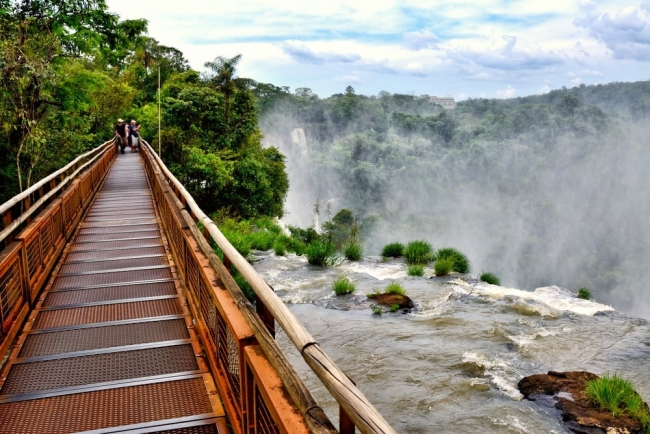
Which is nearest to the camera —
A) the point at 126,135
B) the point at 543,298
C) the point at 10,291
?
the point at 10,291

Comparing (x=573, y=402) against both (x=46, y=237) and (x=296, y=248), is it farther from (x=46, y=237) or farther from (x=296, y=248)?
(x=296, y=248)

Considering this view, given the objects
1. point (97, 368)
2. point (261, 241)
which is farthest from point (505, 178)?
point (97, 368)

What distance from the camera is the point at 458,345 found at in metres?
10.7

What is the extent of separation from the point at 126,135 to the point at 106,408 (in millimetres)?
25945

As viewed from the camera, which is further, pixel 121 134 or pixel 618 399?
pixel 121 134

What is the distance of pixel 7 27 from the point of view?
15547 millimetres

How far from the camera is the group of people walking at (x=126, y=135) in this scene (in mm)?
26434

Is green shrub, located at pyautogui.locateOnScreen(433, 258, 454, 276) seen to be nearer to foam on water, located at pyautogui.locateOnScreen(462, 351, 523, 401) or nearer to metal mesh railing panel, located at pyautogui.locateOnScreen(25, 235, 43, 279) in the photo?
foam on water, located at pyautogui.locateOnScreen(462, 351, 523, 401)

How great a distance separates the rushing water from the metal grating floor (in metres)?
3.54

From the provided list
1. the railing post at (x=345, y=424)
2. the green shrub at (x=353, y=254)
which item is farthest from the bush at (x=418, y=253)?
the railing post at (x=345, y=424)

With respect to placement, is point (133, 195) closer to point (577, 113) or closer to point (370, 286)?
point (370, 286)

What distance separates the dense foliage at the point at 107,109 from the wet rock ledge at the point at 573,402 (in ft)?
44.2

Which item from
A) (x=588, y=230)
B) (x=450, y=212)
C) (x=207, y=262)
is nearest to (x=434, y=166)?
(x=450, y=212)

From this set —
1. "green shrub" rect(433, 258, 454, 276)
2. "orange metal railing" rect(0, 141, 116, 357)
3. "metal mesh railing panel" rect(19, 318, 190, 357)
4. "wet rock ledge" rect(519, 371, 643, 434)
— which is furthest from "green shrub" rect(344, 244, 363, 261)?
"metal mesh railing panel" rect(19, 318, 190, 357)
